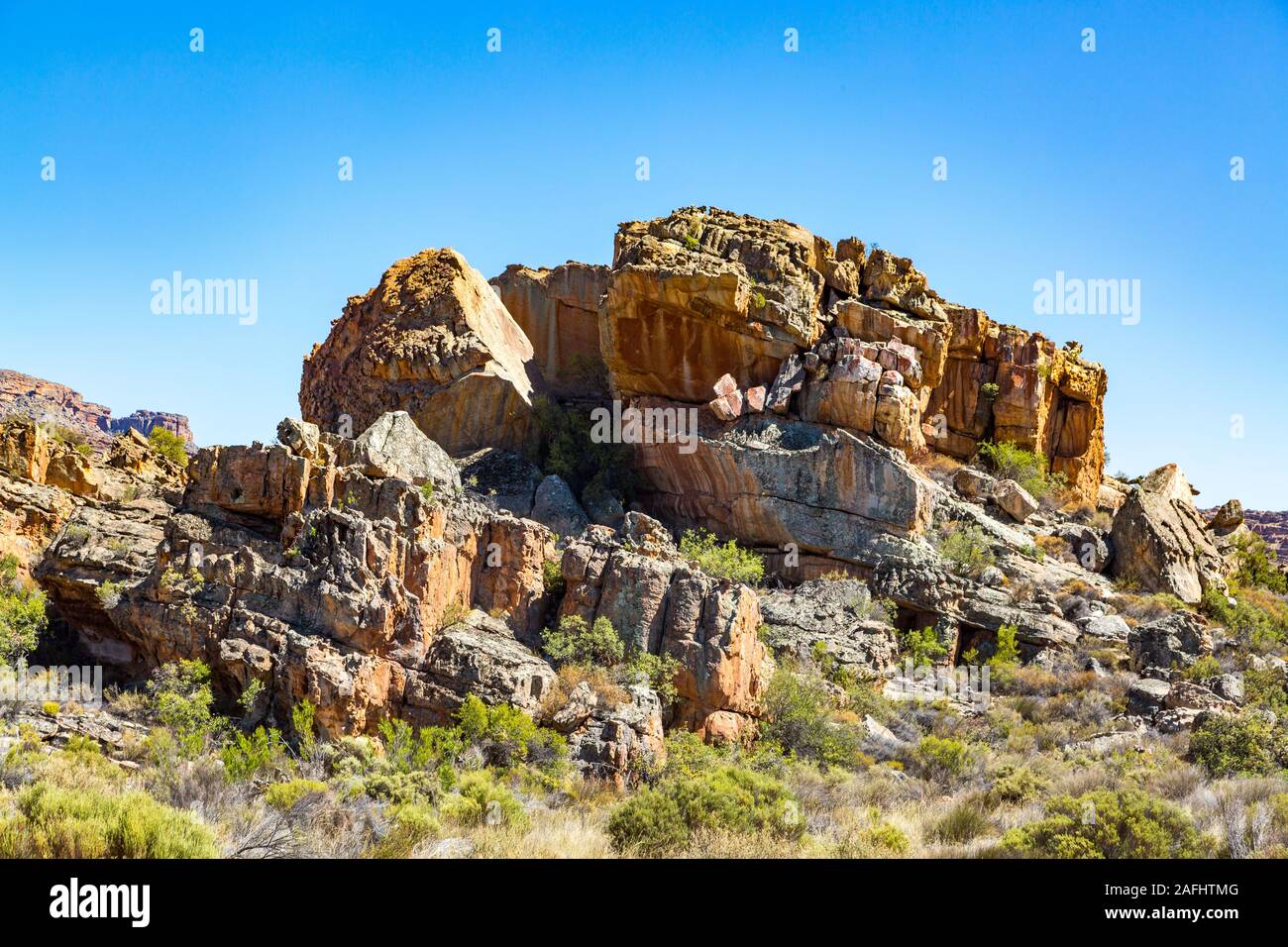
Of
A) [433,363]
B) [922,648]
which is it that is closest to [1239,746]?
[922,648]

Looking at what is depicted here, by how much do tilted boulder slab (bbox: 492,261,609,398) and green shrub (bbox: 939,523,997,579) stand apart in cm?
1780

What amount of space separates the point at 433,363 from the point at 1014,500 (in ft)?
72.9

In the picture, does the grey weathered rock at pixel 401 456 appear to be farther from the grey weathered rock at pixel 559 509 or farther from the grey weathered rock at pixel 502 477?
the grey weathered rock at pixel 559 509

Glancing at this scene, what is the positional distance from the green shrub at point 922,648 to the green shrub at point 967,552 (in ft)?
11.7

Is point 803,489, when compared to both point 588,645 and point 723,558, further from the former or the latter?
point 588,645

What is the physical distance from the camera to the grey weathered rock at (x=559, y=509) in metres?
31.9

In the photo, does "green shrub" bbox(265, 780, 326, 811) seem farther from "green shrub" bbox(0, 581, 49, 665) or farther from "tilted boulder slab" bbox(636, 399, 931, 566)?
"tilted boulder slab" bbox(636, 399, 931, 566)

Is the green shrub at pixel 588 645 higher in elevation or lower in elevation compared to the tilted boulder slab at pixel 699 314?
lower

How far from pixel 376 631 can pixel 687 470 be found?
16371 millimetres

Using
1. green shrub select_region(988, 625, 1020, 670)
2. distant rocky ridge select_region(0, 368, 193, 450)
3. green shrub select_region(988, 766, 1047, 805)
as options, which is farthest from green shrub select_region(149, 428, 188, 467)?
A: distant rocky ridge select_region(0, 368, 193, 450)

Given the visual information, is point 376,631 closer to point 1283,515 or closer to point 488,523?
point 488,523

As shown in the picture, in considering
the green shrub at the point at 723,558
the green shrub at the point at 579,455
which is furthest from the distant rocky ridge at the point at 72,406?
the green shrub at the point at 723,558

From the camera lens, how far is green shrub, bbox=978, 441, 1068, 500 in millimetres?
39312
